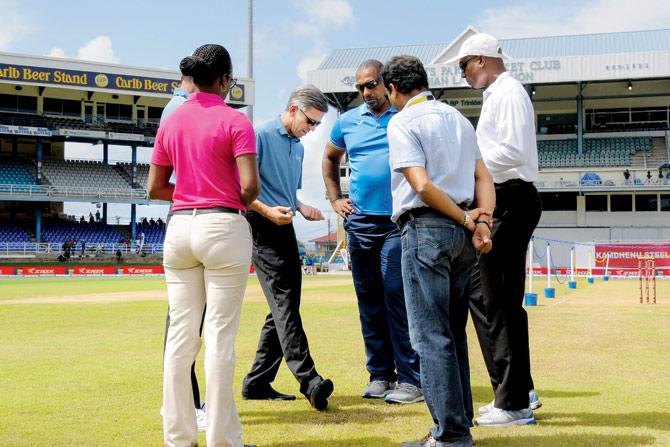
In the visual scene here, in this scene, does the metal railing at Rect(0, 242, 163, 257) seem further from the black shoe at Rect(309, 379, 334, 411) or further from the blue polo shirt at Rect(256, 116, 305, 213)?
the black shoe at Rect(309, 379, 334, 411)

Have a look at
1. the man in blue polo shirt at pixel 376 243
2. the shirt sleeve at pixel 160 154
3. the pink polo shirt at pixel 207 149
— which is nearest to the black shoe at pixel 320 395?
the man in blue polo shirt at pixel 376 243

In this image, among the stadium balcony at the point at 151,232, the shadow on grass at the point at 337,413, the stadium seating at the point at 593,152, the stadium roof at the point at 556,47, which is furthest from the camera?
the stadium balcony at the point at 151,232

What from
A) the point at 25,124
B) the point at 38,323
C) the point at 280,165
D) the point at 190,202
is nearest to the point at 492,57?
the point at 280,165

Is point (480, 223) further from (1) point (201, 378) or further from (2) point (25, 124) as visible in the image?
(2) point (25, 124)

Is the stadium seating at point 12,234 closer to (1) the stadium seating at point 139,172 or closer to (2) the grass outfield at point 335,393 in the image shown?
(1) the stadium seating at point 139,172

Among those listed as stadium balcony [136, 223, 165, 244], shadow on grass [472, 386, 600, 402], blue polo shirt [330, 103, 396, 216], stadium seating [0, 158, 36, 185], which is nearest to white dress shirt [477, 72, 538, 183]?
blue polo shirt [330, 103, 396, 216]

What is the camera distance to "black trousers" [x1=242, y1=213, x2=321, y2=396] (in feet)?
16.2

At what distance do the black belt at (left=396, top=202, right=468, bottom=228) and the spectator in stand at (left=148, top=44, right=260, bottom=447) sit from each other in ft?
2.63

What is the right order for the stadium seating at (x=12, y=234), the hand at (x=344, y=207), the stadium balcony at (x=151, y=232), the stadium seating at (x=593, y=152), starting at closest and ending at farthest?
the hand at (x=344, y=207) → the stadium seating at (x=12, y=234) → the stadium seating at (x=593, y=152) → the stadium balcony at (x=151, y=232)

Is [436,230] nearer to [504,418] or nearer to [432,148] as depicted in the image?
[432,148]

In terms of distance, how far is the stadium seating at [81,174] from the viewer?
49875 mm

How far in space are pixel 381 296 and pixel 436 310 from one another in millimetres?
1897

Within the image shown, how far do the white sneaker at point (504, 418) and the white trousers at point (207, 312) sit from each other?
1.58 meters

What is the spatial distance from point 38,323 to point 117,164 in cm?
4469
